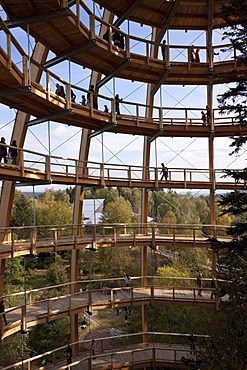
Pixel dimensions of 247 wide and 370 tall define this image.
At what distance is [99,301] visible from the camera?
14109 mm

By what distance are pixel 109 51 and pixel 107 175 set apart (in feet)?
15.8

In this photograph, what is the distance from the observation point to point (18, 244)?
38.9 feet

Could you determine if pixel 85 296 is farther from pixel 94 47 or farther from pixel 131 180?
pixel 94 47

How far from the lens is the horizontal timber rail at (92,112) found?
8945mm

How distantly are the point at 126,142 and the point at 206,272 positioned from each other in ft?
35.6

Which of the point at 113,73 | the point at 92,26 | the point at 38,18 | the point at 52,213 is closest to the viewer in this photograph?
the point at 38,18

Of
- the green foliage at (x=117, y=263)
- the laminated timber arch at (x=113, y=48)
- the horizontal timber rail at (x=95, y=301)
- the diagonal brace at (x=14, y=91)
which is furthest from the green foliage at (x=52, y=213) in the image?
the diagonal brace at (x=14, y=91)

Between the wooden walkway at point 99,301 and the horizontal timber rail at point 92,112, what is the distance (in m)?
6.11

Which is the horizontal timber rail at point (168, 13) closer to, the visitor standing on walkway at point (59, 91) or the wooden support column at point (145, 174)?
the wooden support column at point (145, 174)

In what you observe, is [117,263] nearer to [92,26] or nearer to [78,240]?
[78,240]

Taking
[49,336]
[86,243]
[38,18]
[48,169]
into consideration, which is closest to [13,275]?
[49,336]

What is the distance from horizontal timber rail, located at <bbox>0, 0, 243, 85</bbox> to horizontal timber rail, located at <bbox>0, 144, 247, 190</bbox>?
3.89 meters

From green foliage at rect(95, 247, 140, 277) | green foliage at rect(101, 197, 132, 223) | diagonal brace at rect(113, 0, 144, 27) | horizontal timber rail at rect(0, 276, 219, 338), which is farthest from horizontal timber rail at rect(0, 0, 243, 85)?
green foliage at rect(95, 247, 140, 277)

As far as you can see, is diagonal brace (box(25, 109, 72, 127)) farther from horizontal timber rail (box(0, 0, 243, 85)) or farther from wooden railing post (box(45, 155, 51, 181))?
horizontal timber rail (box(0, 0, 243, 85))
